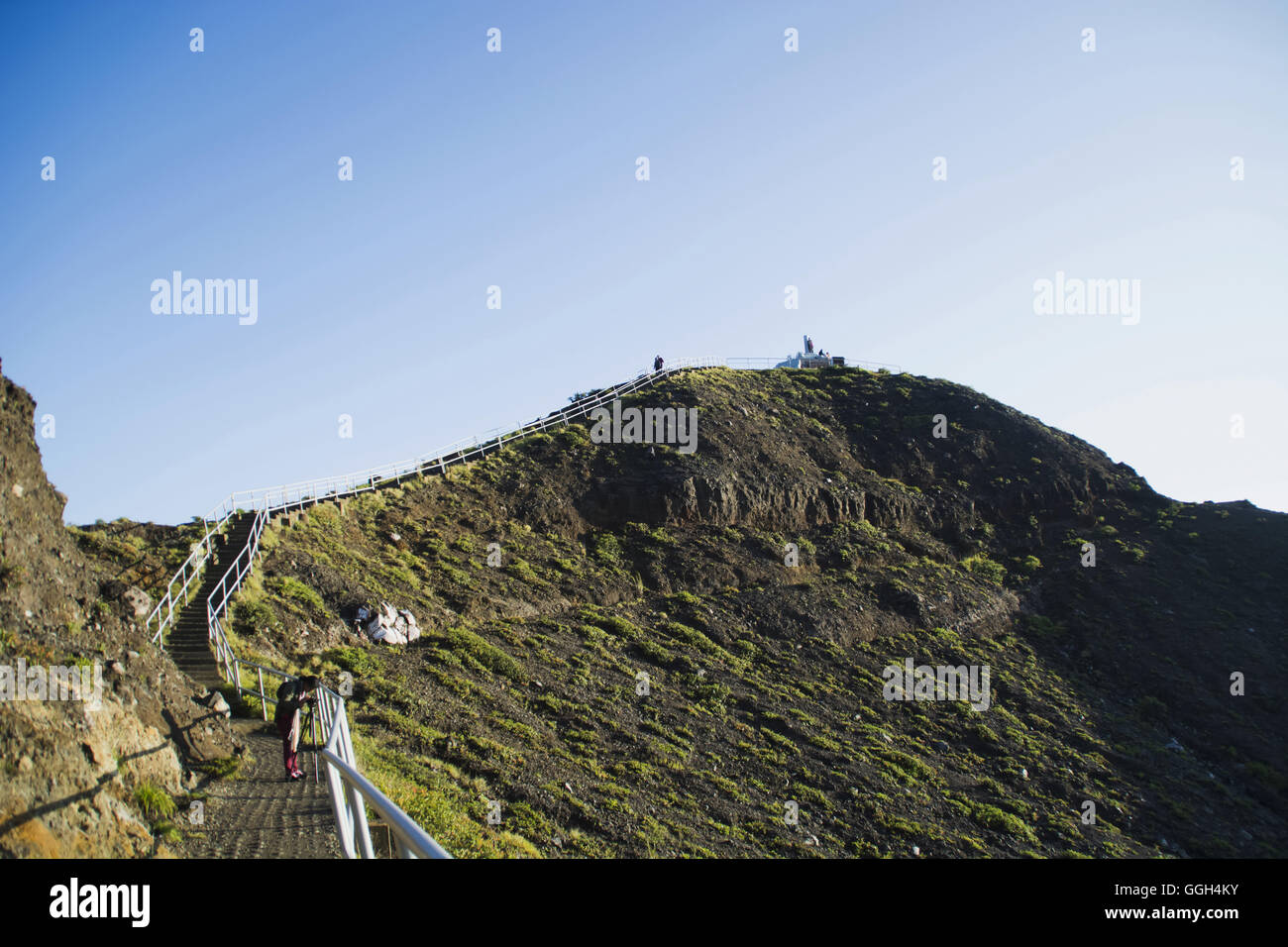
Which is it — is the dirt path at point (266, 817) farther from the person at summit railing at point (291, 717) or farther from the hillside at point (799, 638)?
the hillside at point (799, 638)

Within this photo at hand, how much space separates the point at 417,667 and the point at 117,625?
51.1 ft

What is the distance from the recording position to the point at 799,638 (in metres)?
38.7

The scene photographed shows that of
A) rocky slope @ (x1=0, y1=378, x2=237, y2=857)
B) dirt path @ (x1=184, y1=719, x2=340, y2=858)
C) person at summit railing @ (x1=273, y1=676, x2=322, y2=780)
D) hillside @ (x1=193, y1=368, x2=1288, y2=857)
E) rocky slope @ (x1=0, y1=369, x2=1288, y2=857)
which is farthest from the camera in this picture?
hillside @ (x1=193, y1=368, x2=1288, y2=857)

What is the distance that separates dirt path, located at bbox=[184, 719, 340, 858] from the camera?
28.7 ft

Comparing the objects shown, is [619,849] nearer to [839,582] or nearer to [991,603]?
[839,582]

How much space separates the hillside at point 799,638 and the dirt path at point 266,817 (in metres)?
2.63

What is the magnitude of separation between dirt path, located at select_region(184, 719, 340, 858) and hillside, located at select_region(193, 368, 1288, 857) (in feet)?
8.63

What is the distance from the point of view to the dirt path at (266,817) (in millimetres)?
→ 8750

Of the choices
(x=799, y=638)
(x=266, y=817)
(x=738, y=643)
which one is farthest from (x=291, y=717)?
(x=799, y=638)

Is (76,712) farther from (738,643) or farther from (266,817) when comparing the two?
(738,643)

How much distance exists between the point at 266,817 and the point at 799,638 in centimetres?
3115

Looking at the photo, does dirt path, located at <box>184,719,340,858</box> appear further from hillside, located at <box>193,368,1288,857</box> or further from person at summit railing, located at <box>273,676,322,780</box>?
hillside, located at <box>193,368,1288,857</box>

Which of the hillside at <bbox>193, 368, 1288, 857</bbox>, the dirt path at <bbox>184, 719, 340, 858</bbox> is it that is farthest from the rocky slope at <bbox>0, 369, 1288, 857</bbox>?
the dirt path at <bbox>184, 719, 340, 858</bbox>
